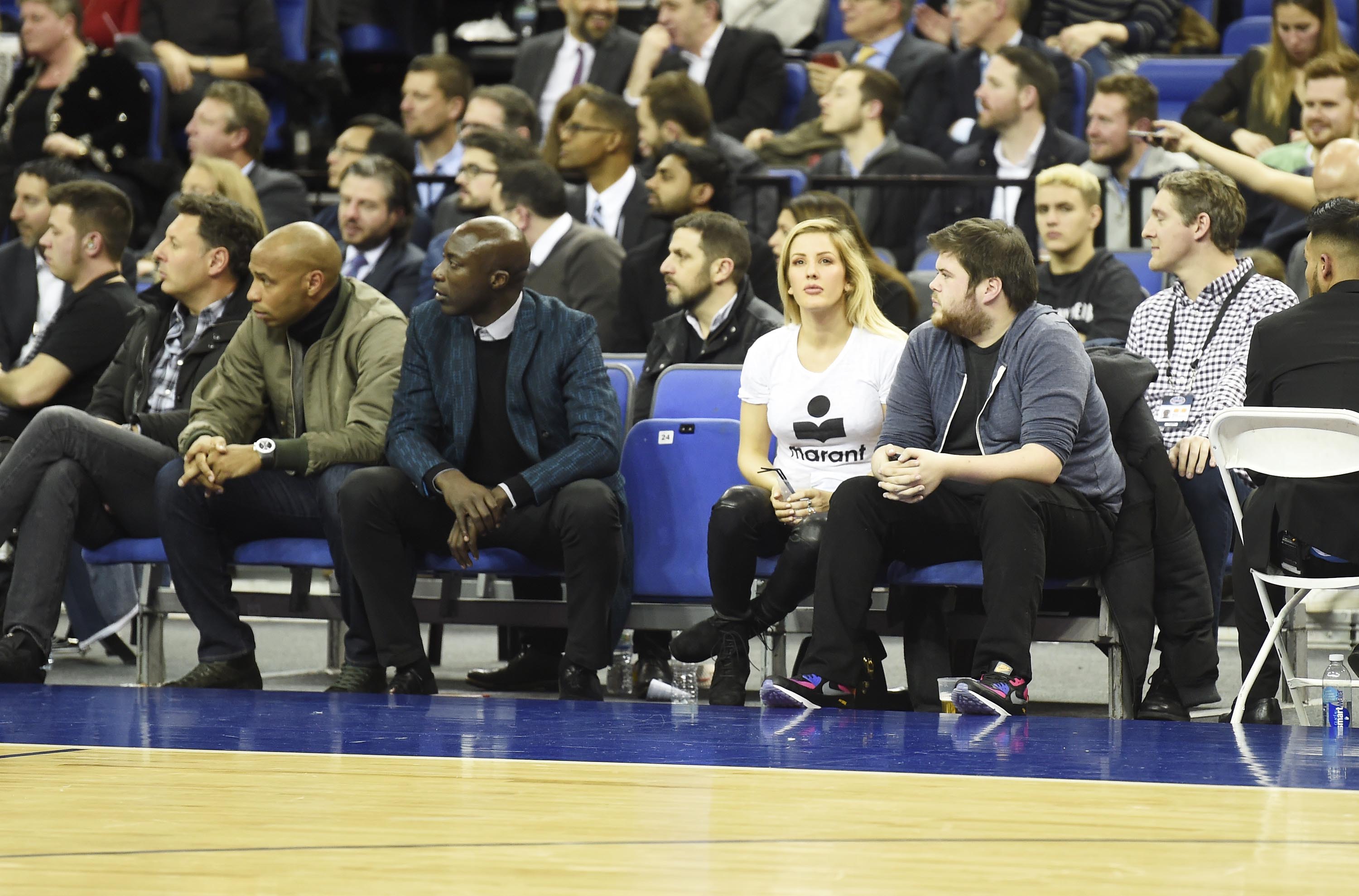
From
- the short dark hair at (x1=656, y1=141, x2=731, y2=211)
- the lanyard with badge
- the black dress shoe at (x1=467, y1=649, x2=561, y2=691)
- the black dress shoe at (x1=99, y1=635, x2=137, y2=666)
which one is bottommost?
the black dress shoe at (x1=99, y1=635, x2=137, y2=666)

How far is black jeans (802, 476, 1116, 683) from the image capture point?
375 cm

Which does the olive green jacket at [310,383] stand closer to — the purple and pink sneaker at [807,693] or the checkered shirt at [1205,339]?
the purple and pink sneaker at [807,693]

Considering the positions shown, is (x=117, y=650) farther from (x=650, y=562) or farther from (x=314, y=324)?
(x=650, y=562)

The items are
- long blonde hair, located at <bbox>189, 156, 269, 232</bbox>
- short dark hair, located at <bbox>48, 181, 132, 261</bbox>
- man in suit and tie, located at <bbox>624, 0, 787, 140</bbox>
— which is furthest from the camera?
man in suit and tie, located at <bbox>624, 0, 787, 140</bbox>

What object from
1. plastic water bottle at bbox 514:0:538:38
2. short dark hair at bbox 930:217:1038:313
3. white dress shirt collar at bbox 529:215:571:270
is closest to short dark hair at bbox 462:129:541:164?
white dress shirt collar at bbox 529:215:571:270

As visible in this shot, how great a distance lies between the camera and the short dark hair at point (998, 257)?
4.05 metres

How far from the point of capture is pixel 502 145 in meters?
6.33

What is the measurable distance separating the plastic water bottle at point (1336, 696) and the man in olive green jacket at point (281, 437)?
221 centimetres

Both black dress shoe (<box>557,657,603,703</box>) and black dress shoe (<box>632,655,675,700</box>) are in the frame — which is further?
black dress shoe (<box>632,655,675,700</box>)

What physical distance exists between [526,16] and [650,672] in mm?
5598

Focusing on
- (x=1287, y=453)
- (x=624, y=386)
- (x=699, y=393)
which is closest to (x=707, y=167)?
(x=624, y=386)

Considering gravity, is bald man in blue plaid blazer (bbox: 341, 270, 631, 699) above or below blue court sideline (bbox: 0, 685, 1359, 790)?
above

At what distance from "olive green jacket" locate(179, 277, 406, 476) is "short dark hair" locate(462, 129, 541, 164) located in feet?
5.58

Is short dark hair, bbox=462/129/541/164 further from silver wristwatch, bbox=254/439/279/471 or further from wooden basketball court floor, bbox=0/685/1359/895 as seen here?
wooden basketball court floor, bbox=0/685/1359/895
